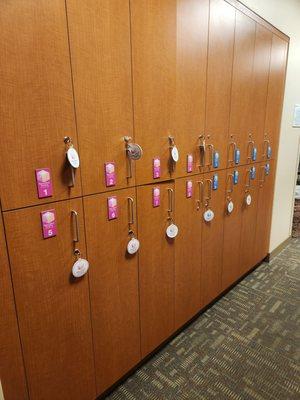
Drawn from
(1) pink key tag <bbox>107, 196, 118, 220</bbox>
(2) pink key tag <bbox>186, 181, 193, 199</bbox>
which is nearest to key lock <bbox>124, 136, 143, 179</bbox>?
(1) pink key tag <bbox>107, 196, 118, 220</bbox>

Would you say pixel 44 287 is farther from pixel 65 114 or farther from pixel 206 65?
pixel 206 65

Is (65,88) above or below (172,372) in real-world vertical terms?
above

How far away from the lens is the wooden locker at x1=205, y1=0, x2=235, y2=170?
1792 millimetres

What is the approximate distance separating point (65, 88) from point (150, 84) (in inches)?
20.3

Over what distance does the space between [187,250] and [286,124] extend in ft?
6.47

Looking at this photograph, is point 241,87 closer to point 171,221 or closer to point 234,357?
point 171,221

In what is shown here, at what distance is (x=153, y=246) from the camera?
1.67 metres

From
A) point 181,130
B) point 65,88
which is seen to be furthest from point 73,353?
point 181,130

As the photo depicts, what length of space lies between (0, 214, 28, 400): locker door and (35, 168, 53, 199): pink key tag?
192 millimetres

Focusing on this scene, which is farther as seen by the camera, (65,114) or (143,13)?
(143,13)

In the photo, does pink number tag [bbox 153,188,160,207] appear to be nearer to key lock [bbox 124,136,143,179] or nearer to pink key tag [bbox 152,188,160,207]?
pink key tag [bbox 152,188,160,207]

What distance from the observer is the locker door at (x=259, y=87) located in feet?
7.43

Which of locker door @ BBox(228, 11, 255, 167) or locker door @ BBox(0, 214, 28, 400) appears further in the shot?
locker door @ BBox(228, 11, 255, 167)

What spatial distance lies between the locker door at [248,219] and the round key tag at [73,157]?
1.70 metres
